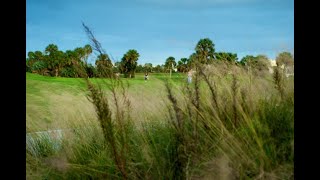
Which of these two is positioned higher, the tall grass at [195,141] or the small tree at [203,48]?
the small tree at [203,48]

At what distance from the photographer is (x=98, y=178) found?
3.25 meters

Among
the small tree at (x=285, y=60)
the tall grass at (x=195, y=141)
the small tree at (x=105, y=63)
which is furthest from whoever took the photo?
the small tree at (x=285, y=60)

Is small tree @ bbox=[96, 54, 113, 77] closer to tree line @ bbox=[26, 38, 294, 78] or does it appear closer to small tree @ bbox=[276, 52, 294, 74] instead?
tree line @ bbox=[26, 38, 294, 78]

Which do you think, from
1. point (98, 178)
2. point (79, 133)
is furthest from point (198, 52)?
point (98, 178)

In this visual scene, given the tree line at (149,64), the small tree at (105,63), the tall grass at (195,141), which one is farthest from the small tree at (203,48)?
the small tree at (105,63)

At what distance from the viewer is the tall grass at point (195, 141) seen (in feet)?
8.77

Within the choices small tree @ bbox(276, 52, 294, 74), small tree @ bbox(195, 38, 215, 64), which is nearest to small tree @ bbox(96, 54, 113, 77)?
small tree @ bbox(195, 38, 215, 64)

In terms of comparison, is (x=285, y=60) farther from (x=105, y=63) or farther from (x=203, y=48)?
(x=105, y=63)

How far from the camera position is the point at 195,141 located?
9.39ft

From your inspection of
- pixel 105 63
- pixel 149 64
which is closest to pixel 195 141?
pixel 105 63

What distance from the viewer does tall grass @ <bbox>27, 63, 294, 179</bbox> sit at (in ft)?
8.77

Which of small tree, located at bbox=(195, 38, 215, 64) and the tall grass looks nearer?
the tall grass

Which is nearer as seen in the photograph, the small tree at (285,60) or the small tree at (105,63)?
the small tree at (105,63)

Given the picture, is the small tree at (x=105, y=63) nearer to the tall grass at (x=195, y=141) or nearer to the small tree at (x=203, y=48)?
the tall grass at (x=195, y=141)
